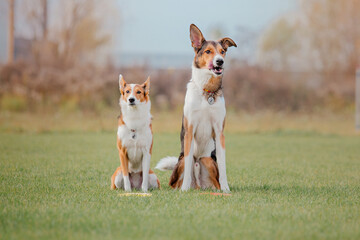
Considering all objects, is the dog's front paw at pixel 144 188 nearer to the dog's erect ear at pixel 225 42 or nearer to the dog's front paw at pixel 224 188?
the dog's front paw at pixel 224 188

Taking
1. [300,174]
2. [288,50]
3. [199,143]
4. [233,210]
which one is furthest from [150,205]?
[288,50]

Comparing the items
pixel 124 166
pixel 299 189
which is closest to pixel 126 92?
pixel 124 166

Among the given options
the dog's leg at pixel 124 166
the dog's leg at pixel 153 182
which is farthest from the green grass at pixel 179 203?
the dog's leg at pixel 124 166

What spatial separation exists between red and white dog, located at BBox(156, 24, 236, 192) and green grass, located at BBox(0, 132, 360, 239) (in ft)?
1.24

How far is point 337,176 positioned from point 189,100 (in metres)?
3.41

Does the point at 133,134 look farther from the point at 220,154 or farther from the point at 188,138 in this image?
the point at 220,154

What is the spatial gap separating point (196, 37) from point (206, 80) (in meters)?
0.58

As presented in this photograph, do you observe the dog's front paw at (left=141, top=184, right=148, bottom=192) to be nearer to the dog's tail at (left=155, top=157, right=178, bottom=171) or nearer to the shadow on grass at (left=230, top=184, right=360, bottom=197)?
the dog's tail at (left=155, top=157, right=178, bottom=171)

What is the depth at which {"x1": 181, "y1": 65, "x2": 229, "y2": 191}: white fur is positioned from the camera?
5988 millimetres

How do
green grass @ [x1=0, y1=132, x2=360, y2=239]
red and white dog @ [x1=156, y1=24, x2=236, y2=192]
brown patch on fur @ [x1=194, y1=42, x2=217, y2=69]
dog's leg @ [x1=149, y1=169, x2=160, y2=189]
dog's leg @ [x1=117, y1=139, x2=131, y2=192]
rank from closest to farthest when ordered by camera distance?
green grass @ [x1=0, y1=132, x2=360, y2=239] → brown patch on fur @ [x1=194, y1=42, x2=217, y2=69] → red and white dog @ [x1=156, y1=24, x2=236, y2=192] → dog's leg @ [x1=117, y1=139, x2=131, y2=192] → dog's leg @ [x1=149, y1=169, x2=160, y2=189]

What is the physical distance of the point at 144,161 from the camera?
6.10 meters

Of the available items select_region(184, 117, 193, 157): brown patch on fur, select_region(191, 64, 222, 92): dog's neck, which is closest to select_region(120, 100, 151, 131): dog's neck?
select_region(184, 117, 193, 157): brown patch on fur

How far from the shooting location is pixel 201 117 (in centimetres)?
602

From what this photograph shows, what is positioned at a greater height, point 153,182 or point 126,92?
point 126,92
